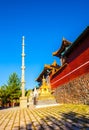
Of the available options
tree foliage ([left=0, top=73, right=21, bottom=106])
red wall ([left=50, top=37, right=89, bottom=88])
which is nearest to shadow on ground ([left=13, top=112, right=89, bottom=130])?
red wall ([left=50, top=37, right=89, bottom=88])

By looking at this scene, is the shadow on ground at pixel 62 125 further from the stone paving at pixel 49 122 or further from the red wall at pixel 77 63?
the red wall at pixel 77 63

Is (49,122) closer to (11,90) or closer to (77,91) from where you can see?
(77,91)

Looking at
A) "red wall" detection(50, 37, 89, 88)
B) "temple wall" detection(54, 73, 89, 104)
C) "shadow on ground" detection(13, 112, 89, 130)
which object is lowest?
"shadow on ground" detection(13, 112, 89, 130)

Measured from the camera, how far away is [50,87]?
2617 cm

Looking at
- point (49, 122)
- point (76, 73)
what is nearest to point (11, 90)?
point (76, 73)

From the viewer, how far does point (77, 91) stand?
48.9 ft

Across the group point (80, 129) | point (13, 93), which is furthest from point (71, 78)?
point (13, 93)

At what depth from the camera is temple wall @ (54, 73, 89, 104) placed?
43.6 ft

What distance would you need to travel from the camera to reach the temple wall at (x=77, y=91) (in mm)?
13297

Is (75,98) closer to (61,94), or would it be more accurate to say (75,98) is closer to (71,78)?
(71,78)

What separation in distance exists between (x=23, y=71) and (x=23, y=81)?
1018 mm

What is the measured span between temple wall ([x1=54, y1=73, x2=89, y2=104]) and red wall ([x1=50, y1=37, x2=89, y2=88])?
46 cm

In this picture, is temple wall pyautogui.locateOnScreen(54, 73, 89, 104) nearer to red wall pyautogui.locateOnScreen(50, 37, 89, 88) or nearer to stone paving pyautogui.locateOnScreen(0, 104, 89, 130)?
red wall pyautogui.locateOnScreen(50, 37, 89, 88)

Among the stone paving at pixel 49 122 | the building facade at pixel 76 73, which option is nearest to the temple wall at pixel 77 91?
the building facade at pixel 76 73
